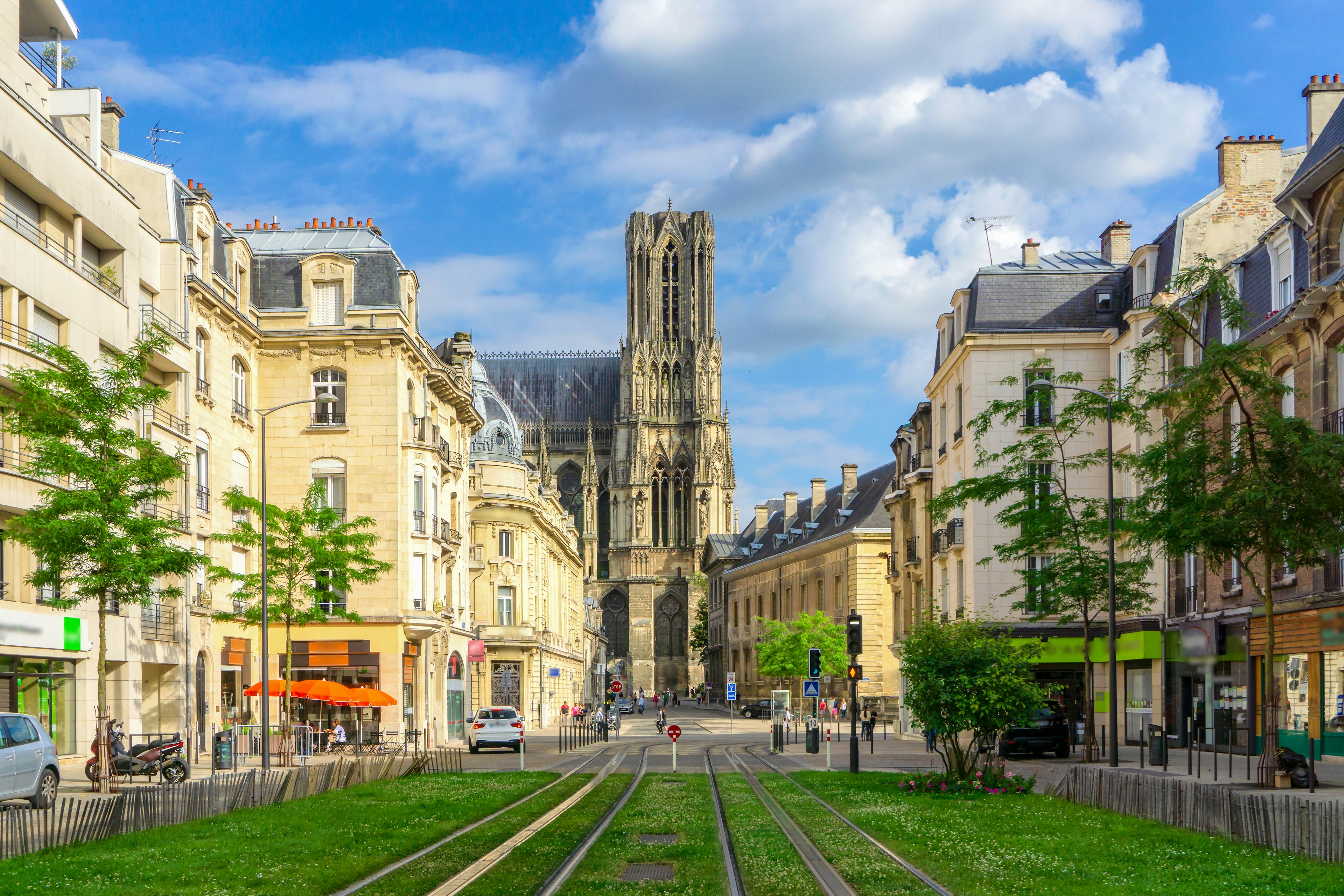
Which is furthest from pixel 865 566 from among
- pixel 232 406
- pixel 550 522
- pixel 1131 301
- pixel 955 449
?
pixel 232 406

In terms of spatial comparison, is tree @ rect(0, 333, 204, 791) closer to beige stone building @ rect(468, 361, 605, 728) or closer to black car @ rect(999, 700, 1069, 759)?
black car @ rect(999, 700, 1069, 759)

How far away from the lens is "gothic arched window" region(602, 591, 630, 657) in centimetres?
14862

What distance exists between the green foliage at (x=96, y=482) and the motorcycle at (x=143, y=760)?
200cm

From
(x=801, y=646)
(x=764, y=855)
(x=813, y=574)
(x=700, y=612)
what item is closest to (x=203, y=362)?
(x=764, y=855)

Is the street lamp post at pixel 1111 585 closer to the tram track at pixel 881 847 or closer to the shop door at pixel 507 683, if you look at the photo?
the tram track at pixel 881 847

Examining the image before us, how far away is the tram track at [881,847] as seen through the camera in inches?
515

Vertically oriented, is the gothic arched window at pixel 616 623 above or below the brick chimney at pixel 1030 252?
below

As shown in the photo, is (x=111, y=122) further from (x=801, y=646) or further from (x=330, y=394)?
(x=801, y=646)

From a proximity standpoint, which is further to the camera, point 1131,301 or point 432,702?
point 432,702

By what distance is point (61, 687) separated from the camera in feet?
103

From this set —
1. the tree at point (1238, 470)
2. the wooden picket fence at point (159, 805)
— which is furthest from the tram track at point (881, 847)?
the wooden picket fence at point (159, 805)

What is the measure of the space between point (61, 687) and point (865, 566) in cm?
6142

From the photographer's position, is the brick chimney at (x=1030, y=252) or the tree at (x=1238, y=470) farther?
the brick chimney at (x=1030, y=252)

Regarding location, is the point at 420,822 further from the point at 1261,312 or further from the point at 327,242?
the point at 327,242
